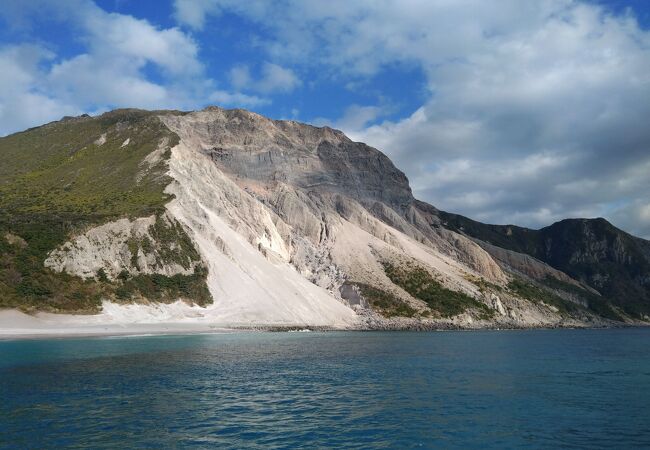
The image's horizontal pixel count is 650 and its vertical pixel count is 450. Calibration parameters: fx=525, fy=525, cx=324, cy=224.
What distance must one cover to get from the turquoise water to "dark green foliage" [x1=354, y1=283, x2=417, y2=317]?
209 feet

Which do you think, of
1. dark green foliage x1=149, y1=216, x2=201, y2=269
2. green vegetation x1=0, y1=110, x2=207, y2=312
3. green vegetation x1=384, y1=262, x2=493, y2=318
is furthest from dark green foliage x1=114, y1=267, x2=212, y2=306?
green vegetation x1=384, y1=262, x2=493, y2=318

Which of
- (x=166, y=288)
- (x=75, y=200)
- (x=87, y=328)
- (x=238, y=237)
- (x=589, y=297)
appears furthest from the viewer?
(x=589, y=297)

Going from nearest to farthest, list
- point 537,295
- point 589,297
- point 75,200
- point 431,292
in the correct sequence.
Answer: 1. point 75,200
2. point 431,292
3. point 537,295
4. point 589,297

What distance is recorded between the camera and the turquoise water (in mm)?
20422

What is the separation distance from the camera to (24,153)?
5187 inches

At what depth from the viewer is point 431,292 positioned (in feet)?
408

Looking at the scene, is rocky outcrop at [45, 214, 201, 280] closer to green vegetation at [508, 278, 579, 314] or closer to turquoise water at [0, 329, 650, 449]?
turquoise water at [0, 329, 650, 449]

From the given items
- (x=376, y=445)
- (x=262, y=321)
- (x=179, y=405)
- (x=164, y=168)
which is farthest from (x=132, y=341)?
(x=164, y=168)

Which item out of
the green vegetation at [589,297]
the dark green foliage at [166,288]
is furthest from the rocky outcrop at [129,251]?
the green vegetation at [589,297]

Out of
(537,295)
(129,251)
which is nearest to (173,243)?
(129,251)

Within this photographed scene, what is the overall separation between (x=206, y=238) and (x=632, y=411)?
78.7 metres

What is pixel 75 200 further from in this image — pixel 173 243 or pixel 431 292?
pixel 431 292

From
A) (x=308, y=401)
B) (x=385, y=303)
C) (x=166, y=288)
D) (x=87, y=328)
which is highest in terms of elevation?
(x=166, y=288)

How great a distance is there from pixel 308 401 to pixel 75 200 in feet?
259
